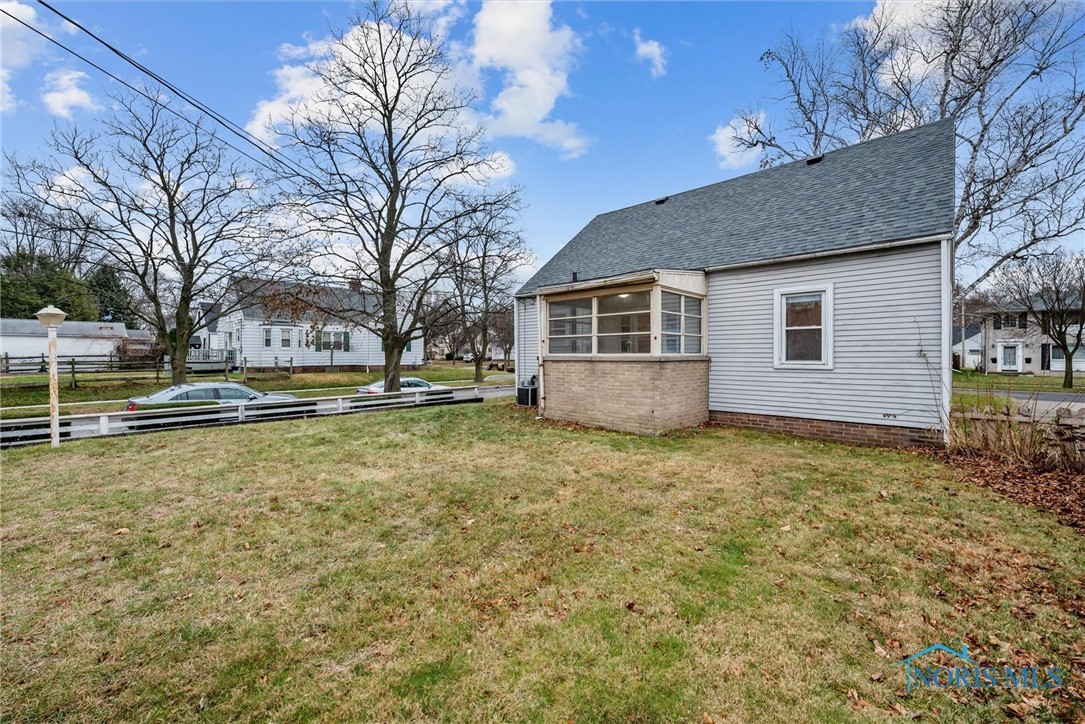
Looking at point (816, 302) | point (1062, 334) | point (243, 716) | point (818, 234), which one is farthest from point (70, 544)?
point (1062, 334)

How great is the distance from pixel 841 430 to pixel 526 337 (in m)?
10.0

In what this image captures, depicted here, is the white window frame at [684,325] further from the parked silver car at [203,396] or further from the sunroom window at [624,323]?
the parked silver car at [203,396]

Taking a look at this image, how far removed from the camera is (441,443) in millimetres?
8375

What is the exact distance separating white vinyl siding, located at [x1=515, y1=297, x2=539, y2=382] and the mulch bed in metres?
11.2

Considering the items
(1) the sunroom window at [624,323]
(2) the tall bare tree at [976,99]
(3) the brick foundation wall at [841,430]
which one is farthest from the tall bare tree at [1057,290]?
(1) the sunroom window at [624,323]

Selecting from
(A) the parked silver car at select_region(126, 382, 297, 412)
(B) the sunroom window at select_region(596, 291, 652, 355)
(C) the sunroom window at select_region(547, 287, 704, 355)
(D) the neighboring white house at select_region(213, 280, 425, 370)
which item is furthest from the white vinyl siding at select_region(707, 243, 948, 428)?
(D) the neighboring white house at select_region(213, 280, 425, 370)

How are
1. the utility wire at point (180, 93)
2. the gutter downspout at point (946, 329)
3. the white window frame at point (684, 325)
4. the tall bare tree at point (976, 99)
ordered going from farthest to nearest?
the tall bare tree at point (976, 99), the white window frame at point (684, 325), the gutter downspout at point (946, 329), the utility wire at point (180, 93)

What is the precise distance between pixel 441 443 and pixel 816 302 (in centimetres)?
819

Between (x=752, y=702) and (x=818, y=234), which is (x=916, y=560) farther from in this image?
(x=818, y=234)

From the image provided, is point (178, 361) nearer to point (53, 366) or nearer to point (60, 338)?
point (53, 366)

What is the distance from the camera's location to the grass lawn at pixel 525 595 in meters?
2.23

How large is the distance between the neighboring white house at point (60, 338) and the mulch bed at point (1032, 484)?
4602cm

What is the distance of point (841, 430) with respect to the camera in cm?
836

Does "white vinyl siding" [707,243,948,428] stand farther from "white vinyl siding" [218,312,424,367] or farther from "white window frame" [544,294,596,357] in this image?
"white vinyl siding" [218,312,424,367]
